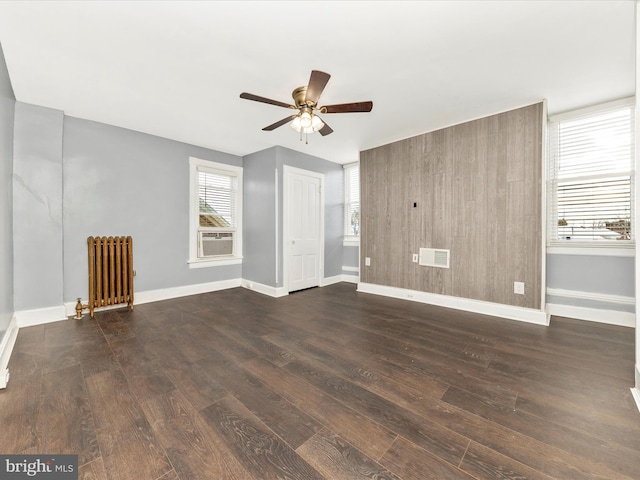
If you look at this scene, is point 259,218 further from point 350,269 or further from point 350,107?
point 350,107

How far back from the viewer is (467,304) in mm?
3551

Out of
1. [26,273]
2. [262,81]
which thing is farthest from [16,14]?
[26,273]

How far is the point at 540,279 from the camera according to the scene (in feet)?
9.96

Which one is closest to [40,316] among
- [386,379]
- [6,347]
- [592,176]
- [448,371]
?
[6,347]

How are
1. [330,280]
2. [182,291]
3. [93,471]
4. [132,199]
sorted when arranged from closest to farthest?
[93,471]
[132,199]
[182,291]
[330,280]

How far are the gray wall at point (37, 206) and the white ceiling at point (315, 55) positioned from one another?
278 mm

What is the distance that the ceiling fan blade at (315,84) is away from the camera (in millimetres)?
1960

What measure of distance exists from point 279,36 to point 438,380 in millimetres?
2800

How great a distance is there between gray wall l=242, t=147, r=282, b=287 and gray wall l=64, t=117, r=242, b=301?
0.66 meters

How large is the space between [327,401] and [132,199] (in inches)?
152

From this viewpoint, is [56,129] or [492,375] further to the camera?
[56,129]

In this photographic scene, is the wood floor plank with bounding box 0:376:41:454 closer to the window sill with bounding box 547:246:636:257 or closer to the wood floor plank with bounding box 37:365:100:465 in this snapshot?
the wood floor plank with bounding box 37:365:100:465

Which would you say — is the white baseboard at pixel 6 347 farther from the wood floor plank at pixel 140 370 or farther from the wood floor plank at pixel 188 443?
the wood floor plank at pixel 188 443

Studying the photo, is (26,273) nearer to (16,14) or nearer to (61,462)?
(16,14)
